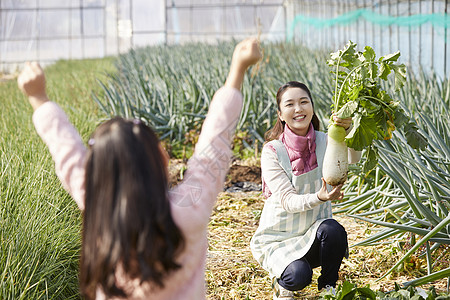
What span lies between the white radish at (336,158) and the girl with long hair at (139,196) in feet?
1.97

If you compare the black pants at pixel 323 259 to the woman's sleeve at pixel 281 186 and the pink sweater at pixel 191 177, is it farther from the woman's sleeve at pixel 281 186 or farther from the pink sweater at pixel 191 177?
the pink sweater at pixel 191 177

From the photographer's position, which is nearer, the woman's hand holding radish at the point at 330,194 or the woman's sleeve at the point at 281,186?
the woman's hand holding radish at the point at 330,194

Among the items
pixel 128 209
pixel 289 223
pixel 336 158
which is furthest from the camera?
pixel 289 223

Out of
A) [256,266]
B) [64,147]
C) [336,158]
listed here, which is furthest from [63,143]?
[256,266]

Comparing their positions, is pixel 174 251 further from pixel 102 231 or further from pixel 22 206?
pixel 22 206

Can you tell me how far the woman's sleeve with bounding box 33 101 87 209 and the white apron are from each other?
894 millimetres

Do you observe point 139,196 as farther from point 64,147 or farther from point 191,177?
point 64,147

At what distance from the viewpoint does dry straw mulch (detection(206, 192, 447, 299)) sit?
2.37 meters

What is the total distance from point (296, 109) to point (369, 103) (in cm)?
30

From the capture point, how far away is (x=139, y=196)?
1053mm

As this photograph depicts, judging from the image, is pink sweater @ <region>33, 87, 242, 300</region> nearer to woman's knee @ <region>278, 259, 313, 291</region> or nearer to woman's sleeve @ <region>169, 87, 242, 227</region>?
woman's sleeve @ <region>169, 87, 242, 227</region>

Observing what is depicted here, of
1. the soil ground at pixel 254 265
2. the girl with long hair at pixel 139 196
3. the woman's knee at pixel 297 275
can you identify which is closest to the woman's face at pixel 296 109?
the woman's knee at pixel 297 275

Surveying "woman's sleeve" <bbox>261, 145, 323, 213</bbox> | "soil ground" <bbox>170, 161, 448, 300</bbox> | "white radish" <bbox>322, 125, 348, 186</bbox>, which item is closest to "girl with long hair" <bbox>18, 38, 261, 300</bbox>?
"white radish" <bbox>322, 125, 348, 186</bbox>

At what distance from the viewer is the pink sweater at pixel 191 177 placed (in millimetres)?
1147
